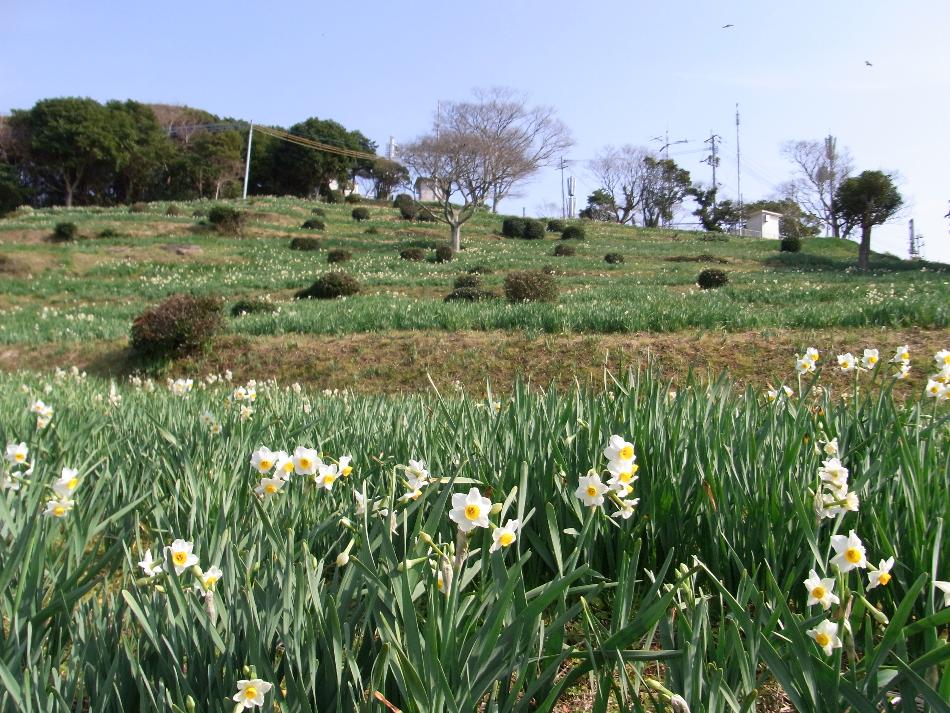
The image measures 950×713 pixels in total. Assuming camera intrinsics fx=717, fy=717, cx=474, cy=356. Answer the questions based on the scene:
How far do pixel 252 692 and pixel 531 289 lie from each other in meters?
14.0

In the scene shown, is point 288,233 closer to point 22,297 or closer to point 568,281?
point 22,297

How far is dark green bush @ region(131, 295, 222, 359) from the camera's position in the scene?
1160cm

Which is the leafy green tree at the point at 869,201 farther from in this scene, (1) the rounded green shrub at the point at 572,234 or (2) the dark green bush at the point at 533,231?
(2) the dark green bush at the point at 533,231

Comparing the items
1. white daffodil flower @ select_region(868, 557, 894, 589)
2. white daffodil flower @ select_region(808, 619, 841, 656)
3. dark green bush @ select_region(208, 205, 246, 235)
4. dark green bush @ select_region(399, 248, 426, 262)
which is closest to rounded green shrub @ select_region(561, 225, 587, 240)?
dark green bush @ select_region(399, 248, 426, 262)

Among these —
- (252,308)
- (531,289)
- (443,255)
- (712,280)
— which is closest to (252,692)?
(531,289)

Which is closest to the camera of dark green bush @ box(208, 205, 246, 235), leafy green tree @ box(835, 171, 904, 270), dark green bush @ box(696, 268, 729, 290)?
dark green bush @ box(696, 268, 729, 290)

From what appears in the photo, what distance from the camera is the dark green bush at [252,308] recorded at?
1516 centimetres

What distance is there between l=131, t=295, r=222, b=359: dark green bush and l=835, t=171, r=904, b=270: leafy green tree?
2287 centimetres

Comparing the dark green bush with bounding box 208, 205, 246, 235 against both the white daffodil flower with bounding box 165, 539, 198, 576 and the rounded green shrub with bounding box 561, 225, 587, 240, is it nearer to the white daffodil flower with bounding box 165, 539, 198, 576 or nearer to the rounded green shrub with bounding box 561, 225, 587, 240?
the rounded green shrub with bounding box 561, 225, 587, 240

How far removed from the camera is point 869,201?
2628cm

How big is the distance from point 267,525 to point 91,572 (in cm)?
41

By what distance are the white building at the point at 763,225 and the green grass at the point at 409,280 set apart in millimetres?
14318

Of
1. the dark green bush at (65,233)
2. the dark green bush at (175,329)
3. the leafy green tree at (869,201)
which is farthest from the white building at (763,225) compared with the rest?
the dark green bush at (175,329)

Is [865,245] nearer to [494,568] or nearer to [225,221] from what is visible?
[225,221]
